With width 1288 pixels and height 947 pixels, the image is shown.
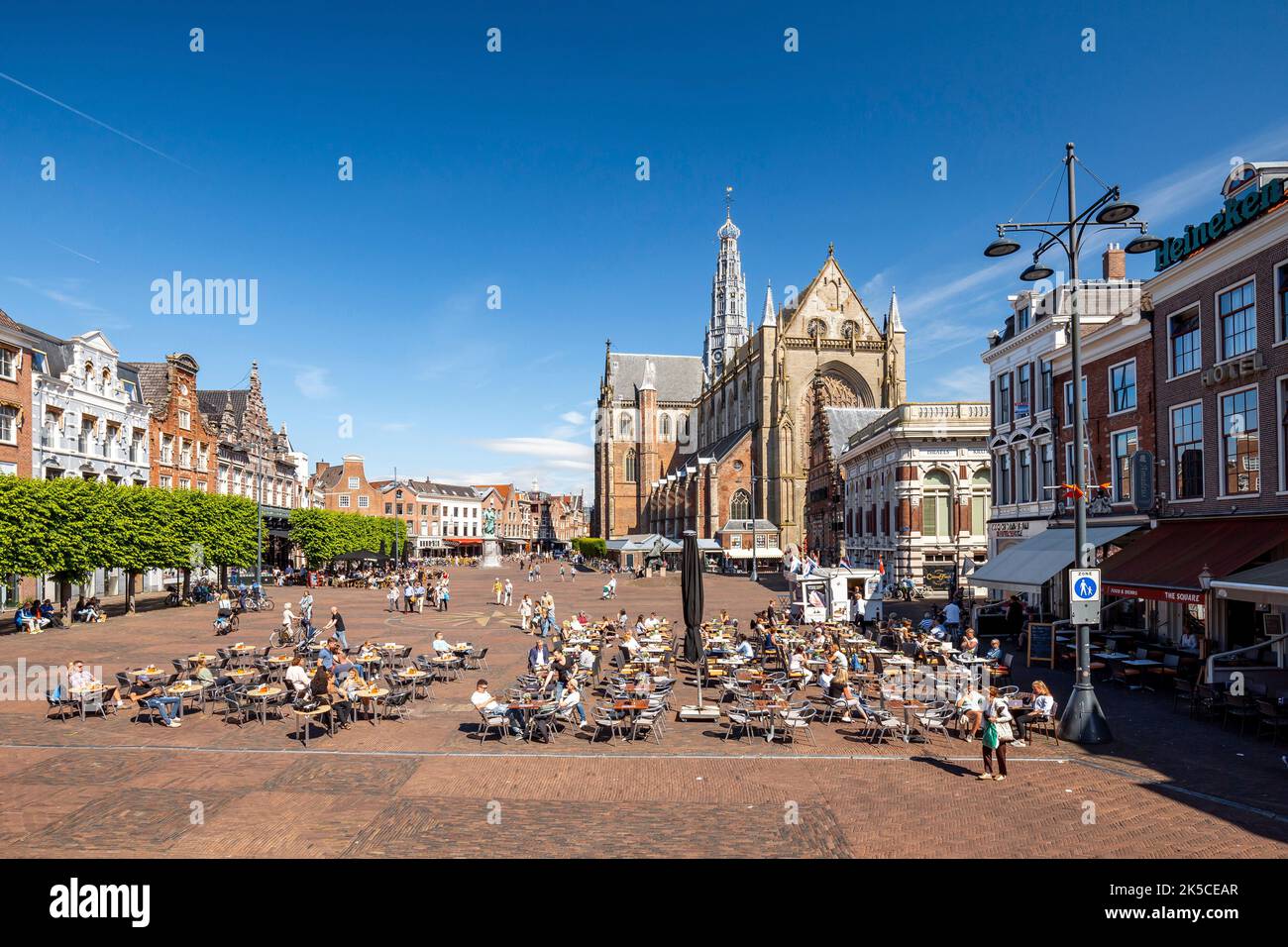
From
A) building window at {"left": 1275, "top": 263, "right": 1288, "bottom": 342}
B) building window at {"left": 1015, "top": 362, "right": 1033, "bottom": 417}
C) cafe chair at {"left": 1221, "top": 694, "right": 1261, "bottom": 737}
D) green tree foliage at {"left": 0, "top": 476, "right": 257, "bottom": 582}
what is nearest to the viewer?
cafe chair at {"left": 1221, "top": 694, "right": 1261, "bottom": 737}

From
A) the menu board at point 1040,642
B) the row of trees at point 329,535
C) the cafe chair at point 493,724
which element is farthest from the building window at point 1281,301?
the row of trees at point 329,535

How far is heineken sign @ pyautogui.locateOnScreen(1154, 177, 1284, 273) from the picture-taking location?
58.0 ft

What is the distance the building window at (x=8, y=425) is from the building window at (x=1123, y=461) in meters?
44.9

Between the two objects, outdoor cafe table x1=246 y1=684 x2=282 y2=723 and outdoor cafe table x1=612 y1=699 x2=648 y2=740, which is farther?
outdoor cafe table x1=246 y1=684 x2=282 y2=723

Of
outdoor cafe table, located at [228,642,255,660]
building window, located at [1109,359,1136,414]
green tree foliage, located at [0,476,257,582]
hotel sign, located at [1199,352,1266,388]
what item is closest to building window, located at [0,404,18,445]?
green tree foliage, located at [0,476,257,582]

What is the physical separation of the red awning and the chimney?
13636 mm

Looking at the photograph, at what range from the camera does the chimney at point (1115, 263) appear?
30.6 metres

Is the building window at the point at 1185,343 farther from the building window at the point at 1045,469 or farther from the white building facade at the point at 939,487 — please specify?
the white building facade at the point at 939,487

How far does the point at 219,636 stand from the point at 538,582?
33.8m

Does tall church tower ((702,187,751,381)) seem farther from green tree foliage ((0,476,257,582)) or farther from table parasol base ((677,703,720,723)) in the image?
table parasol base ((677,703,720,723))

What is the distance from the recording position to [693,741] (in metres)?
14.3

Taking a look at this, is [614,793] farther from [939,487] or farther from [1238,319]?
[939,487]
